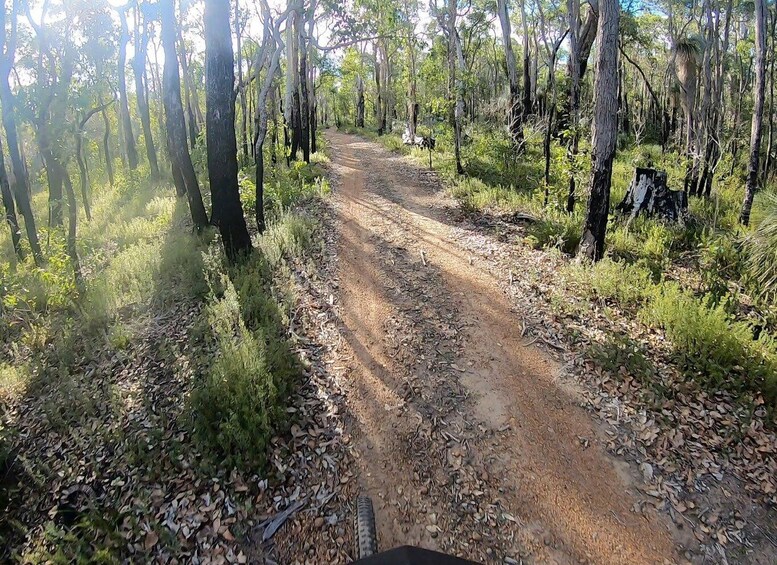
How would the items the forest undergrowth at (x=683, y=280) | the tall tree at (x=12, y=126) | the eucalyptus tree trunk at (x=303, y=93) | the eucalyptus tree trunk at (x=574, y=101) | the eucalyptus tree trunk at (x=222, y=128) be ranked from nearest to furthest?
the forest undergrowth at (x=683, y=280), the eucalyptus tree trunk at (x=222, y=128), the eucalyptus tree trunk at (x=574, y=101), the tall tree at (x=12, y=126), the eucalyptus tree trunk at (x=303, y=93)

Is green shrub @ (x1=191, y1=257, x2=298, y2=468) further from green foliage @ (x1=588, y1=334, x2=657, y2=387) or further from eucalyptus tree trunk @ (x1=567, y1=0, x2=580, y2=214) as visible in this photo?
eucalyptus tree trunk @ (x1=567, y1=0, x2=580, y2=214)

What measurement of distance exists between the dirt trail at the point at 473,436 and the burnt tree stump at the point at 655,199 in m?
3.89

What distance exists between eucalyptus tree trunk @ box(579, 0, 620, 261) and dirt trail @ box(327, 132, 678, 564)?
1.78 m

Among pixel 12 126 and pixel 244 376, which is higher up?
pixel 12 126

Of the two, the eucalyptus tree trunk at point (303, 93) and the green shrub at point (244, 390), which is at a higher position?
the eucalyptus tree trunk at point (303, 93)

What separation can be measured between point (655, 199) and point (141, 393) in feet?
29.4

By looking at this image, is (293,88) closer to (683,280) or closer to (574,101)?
(574,101)

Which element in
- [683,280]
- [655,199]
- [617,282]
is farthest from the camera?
[655,199]

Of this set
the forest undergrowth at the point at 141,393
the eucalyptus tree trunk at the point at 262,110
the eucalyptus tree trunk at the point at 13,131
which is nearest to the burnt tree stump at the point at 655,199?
the forest undergrowth at the point at 141,393

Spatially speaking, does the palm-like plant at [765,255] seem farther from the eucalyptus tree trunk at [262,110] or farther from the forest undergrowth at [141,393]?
the eucalyptus tree trunk at [262,110]

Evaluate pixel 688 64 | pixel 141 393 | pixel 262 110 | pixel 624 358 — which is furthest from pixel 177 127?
pixel 688 64

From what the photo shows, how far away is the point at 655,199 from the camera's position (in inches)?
330

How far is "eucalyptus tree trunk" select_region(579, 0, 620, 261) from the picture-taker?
618 cm

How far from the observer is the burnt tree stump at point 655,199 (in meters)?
8.32
